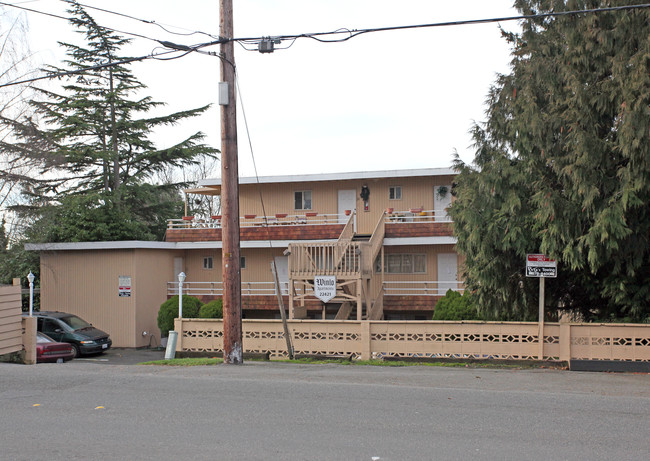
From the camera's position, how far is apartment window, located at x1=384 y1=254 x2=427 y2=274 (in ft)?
94.2

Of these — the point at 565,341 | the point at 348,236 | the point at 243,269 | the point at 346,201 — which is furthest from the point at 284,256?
the point at 565,341

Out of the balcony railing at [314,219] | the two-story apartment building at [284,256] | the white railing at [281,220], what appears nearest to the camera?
the two-story apartment building at [284,256]

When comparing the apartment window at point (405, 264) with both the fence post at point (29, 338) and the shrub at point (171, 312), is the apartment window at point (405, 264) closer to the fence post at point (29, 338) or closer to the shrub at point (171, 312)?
the shrub at point (171, 312)

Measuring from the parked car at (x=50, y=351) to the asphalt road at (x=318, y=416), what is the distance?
270 inches

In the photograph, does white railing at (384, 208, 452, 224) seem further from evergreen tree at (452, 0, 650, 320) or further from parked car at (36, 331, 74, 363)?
parked car at (36, 331, 74, 363)

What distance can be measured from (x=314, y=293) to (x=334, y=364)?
8.24m

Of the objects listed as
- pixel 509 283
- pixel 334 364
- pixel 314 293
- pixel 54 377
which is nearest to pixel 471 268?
pixel 509 283

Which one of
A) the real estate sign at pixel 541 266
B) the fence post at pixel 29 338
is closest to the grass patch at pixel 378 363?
the real estate sign at pixel 541 266

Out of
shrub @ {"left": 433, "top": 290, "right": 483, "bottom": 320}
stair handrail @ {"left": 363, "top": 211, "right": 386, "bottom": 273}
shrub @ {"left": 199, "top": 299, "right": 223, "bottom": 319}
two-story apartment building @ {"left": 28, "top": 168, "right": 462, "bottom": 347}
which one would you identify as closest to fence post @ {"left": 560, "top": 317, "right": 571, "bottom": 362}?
shrub @ {"left": 433, "top": 290, "right": 483, "bottom": 320}

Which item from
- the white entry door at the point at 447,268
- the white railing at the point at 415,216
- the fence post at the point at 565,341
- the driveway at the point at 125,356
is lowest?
the driveway at the point at 125,356

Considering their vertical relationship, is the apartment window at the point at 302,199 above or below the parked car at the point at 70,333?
above

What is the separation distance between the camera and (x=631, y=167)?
12.9 m

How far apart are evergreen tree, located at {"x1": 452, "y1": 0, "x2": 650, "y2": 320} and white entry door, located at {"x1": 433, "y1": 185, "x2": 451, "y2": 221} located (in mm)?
12196

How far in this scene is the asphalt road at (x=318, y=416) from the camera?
7.06m
